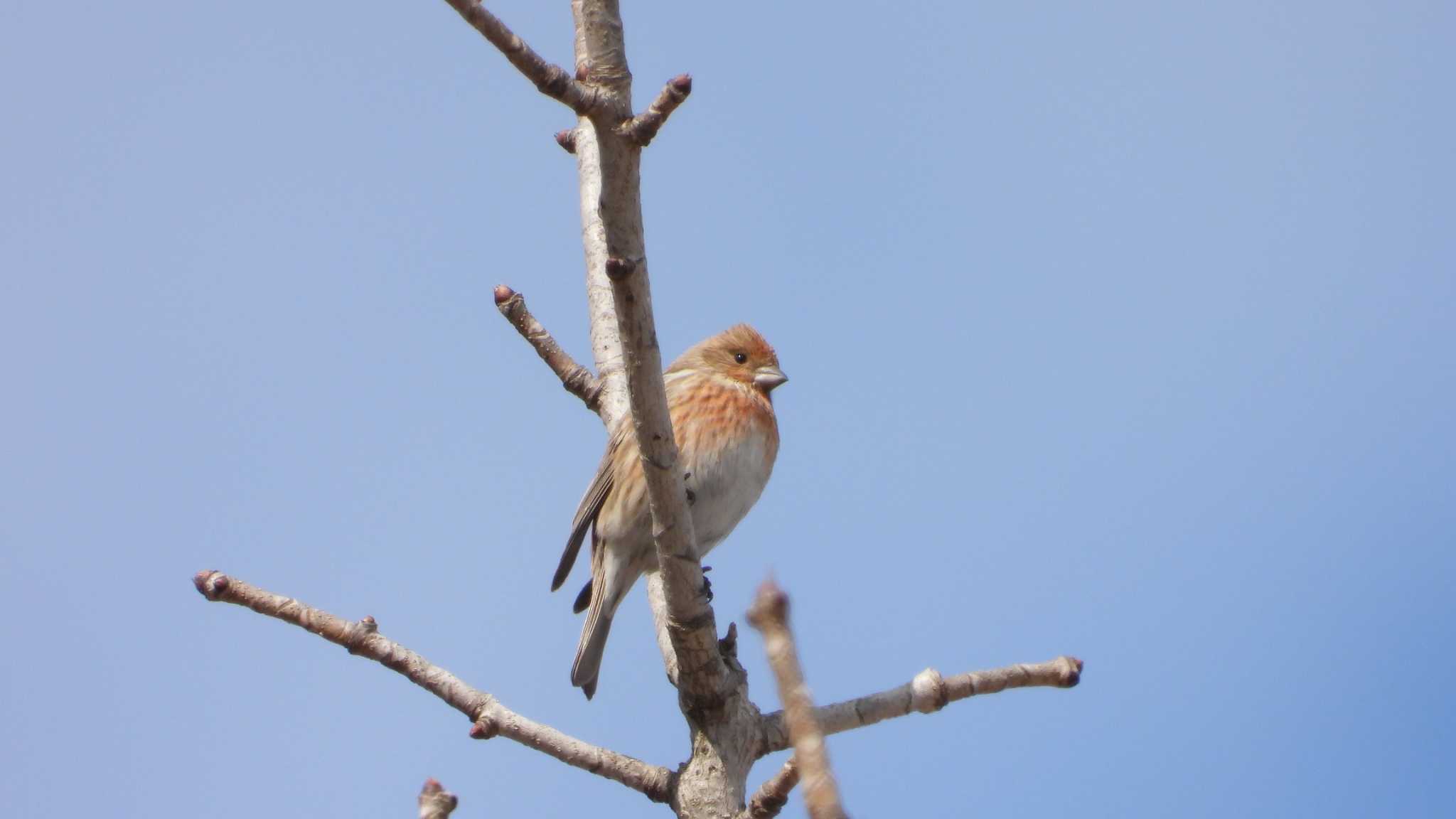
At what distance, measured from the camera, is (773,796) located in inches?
160

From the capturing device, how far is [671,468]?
4.26 metres

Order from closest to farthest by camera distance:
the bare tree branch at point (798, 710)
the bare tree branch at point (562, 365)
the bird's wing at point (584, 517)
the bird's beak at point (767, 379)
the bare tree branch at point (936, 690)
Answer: the bare tree branch at point (798, 710), the bare tree branch at point (936, 690), the bare tree branch at point (562, 365), the bird's wing at point (584, 517), the bird's beak at point (767, 379)

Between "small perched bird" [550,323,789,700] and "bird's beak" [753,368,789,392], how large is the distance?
0.13 metres

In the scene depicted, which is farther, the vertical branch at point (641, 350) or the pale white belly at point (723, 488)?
the pale white belly at point (723, 488)

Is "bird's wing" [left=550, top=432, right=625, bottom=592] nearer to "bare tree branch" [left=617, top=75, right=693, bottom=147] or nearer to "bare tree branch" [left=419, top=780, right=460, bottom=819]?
"bare tree branch" [left=617, top=75, right=693, bottom=147]

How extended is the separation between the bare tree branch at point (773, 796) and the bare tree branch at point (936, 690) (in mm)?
359

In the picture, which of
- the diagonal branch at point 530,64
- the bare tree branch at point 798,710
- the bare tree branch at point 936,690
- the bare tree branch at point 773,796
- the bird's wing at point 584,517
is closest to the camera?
the bare tree branch at point 798,710

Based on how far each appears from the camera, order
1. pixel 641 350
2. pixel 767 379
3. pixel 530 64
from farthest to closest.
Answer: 1. pixel 767 379
2. pixel 641 350
3. pixel 530 64

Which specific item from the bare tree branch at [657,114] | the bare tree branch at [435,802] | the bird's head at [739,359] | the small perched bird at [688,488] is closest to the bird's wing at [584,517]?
the small perched bird at [688,488]

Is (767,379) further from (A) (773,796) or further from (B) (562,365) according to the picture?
(A) (773,796)

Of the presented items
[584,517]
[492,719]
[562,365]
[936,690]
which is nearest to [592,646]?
[584,517]

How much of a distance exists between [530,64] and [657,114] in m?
0.31

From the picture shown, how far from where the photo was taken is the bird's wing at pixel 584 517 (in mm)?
7227

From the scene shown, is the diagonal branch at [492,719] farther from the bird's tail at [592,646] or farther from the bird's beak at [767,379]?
the bird's beak at [767,379]
